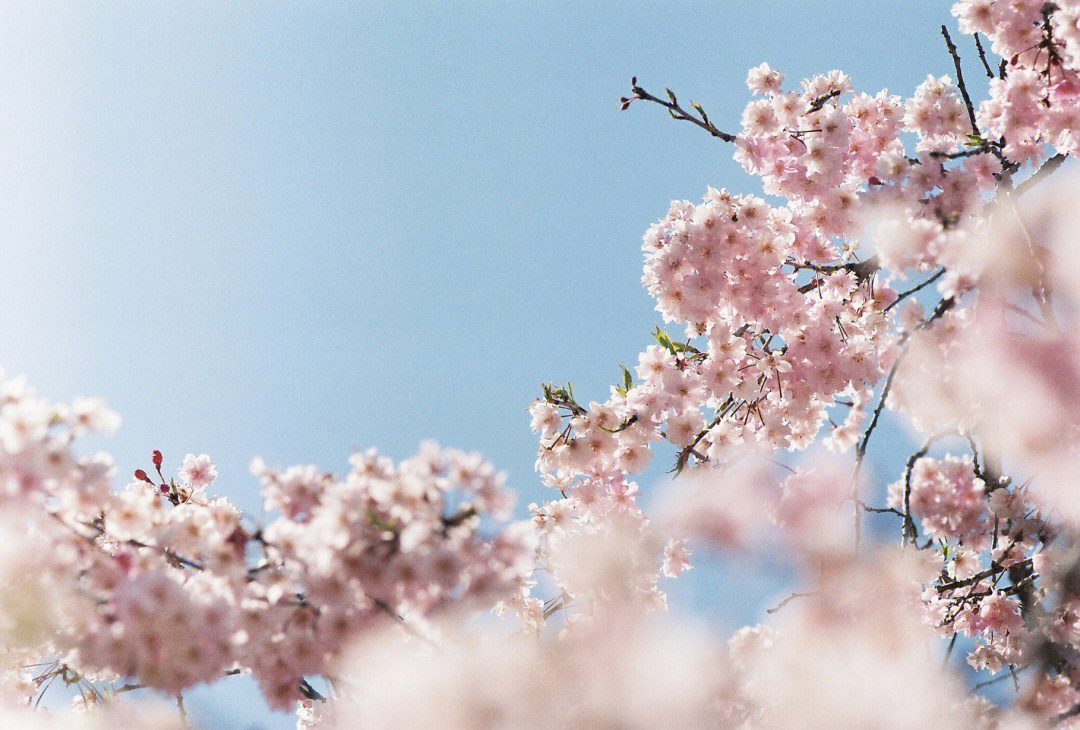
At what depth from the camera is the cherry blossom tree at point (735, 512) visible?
2705mm

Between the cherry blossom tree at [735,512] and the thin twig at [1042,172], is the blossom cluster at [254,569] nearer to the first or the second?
the cherry blossom tree at [735,512]

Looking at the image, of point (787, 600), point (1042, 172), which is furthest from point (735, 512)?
point (1042, 172)

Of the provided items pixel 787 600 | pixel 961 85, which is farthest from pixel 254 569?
pixel 961 85

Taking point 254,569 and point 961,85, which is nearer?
point 254,569

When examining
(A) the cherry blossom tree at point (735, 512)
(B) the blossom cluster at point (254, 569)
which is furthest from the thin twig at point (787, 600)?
(B) the blossom cluster at point (254, 569)

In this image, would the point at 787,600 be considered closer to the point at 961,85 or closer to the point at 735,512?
the point at 735,512

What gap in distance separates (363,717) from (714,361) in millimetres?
3919

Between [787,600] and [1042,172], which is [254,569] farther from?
[1042,172]

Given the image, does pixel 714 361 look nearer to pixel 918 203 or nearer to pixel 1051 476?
pixel 918 203

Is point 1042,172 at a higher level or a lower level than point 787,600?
higher

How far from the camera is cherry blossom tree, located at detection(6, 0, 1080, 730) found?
271cm

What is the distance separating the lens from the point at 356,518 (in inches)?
104

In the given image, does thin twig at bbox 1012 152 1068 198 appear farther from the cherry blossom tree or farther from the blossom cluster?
the blossom cluster

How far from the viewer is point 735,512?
5.91 meters
